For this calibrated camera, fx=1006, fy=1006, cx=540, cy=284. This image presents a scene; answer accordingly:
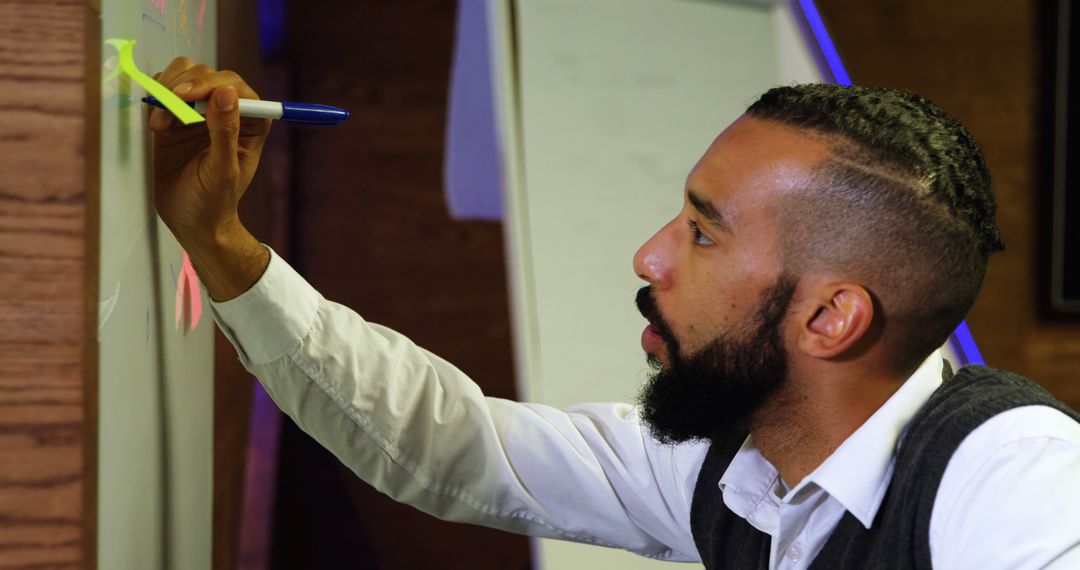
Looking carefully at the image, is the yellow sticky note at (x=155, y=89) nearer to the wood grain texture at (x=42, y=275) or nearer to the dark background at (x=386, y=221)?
the wood grain texture at (x=42, y=275)

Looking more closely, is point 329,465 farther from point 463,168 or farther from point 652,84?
point 652,84

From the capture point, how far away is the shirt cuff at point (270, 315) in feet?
2.62

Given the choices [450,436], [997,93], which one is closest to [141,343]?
[450,436]

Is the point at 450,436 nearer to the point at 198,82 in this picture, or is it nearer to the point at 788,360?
the point at 788,360

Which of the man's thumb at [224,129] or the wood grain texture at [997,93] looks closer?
the man's thumb at [224,129]

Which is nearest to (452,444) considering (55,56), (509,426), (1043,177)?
(509,426)

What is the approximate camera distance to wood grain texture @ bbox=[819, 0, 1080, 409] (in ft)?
6.89

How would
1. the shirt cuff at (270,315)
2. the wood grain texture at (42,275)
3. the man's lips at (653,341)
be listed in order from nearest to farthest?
the wood grain texture at (42,275) → the shirt cuff at (270,315) → the man's lips at (653,341)

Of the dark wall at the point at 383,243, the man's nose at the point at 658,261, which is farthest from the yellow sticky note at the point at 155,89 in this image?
the dark wall at the point at 383,243

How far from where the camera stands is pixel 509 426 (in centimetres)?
98

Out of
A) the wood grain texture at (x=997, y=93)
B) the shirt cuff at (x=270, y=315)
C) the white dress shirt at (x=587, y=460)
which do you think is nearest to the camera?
the white dress shirt at (x=587, y=460)

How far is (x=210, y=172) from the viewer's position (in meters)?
0.68

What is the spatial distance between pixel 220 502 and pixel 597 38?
850 millimetres

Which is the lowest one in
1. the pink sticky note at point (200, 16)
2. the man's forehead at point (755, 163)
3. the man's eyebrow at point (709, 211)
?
the man's eyebrow at point (709, 211)
